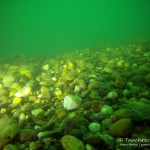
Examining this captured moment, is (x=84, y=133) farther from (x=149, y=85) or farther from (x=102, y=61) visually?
(x=102, y=61)

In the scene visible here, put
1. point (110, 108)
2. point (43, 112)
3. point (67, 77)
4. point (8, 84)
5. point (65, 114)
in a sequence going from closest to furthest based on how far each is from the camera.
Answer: point (110, 108), point (65, 114), point (43, 112), point (67, 77), point (8, 84)

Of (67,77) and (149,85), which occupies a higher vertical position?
(67,77)

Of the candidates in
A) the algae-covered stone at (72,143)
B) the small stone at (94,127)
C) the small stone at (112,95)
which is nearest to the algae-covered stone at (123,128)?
the small stone at (94,127)

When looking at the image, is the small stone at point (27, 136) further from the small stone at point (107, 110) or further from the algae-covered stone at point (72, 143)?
the small stone at point (107, 110)

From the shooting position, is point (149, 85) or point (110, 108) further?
point (149, 85)

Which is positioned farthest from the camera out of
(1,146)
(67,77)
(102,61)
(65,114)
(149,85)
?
(102,61)

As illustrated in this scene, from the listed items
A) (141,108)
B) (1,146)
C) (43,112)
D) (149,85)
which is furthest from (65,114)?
(149,85)

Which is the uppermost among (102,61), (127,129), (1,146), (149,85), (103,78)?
(102,61)

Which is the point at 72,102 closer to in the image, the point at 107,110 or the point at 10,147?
the point at 107,110
